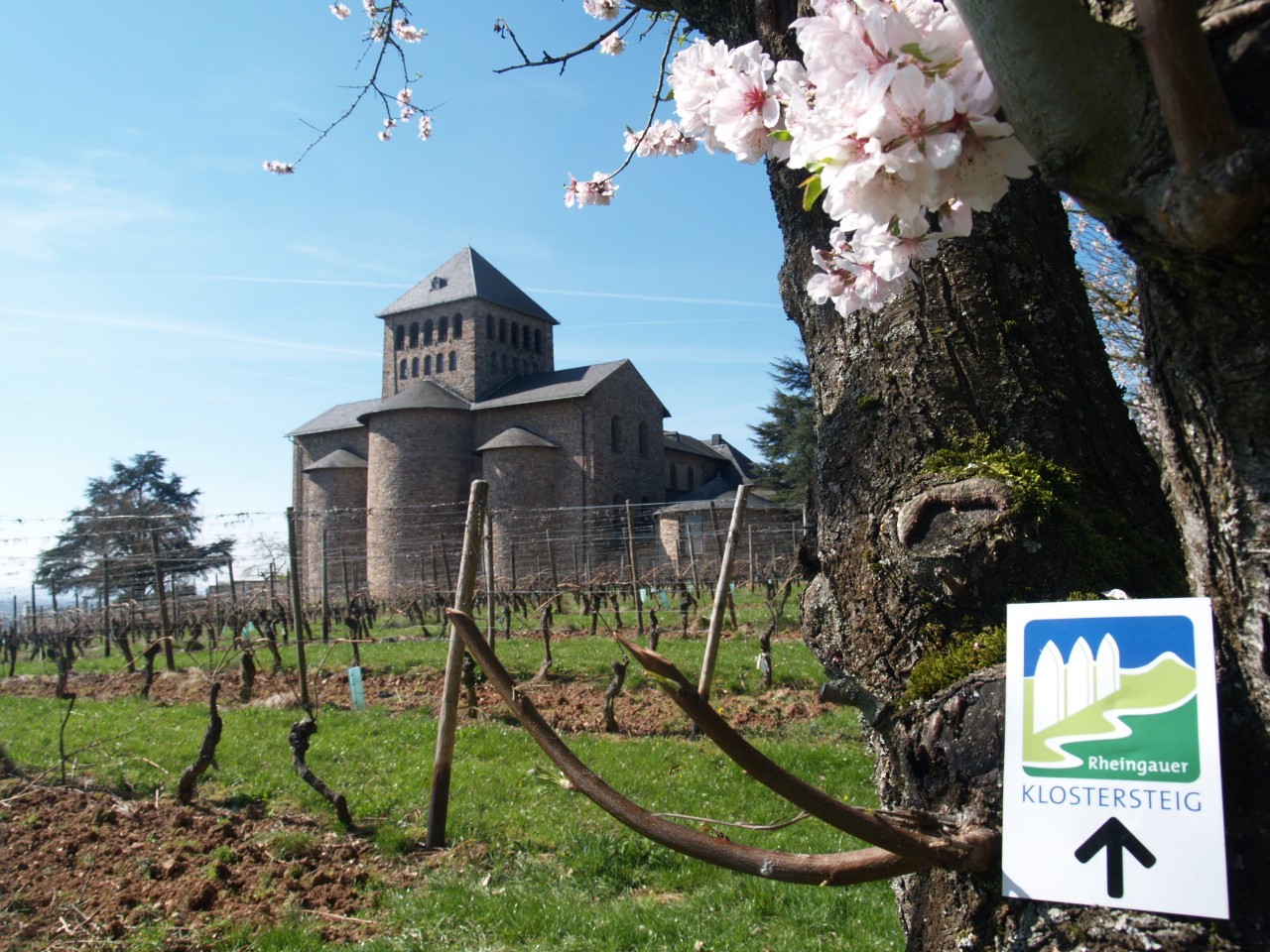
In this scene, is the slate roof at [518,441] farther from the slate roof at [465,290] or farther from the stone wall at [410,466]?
the slate roof at [465,290]

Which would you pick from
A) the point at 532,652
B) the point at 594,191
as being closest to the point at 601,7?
the point at 594,191

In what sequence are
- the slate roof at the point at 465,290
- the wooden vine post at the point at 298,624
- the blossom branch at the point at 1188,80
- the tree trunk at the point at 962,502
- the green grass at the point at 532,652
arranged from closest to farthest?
the blossom branch at the point at 1188,80 → the tree trunk at the point at 962,502 → the wooden vine post at the point at 298,624 → the green grass at the point at 532,652 → the slate roof at the point at 465,290

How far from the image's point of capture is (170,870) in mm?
4430

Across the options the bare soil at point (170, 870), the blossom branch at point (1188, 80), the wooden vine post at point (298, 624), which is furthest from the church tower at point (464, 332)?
the blossom branch at point (1188, 80)

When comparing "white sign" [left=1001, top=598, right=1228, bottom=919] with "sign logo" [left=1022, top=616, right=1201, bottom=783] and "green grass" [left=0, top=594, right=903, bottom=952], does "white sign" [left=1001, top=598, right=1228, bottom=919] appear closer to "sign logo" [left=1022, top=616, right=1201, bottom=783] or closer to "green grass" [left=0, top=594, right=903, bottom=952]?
"sign logo" [left=1022, top=616, right=1201, bottom=783]

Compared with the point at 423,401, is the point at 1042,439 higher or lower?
lower

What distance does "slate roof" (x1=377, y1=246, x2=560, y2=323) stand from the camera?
44.8 m

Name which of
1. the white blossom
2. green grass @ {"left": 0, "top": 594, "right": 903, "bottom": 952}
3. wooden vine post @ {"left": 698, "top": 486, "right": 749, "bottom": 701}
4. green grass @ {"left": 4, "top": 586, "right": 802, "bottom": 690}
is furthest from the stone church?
the white blossom

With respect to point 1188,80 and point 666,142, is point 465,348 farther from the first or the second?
point 1188,80

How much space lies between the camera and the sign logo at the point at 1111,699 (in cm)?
121

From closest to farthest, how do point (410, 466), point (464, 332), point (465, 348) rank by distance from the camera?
1. point (410, 466)
2. point (465, 348)
3. point (464, 332)

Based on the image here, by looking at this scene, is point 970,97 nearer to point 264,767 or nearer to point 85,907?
point 85,907

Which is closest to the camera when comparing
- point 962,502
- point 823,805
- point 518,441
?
point 823,805

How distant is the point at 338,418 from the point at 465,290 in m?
9.60
